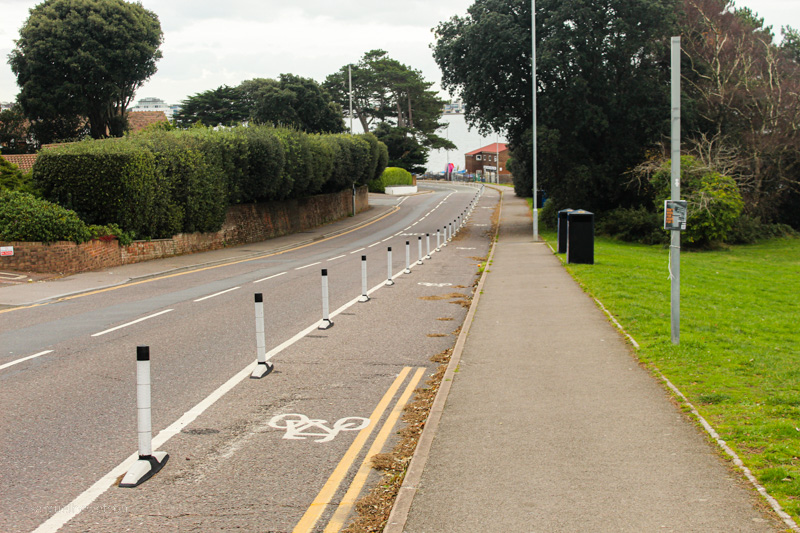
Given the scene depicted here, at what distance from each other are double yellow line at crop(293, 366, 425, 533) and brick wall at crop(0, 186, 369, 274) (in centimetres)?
1598

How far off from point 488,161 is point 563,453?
126m

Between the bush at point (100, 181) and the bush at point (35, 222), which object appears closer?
the bush at point (35, 222)

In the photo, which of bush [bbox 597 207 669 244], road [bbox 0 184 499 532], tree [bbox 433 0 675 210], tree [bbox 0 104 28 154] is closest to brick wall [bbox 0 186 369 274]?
road [bbox 0 184 499 532]

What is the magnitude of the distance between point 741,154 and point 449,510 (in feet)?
135

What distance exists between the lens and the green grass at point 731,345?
5.68m

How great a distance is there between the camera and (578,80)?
3603 centimetres

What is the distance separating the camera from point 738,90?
40.3m

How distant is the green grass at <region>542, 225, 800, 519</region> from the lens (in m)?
5.68

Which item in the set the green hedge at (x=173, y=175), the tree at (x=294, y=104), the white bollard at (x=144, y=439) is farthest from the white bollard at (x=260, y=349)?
the tree at (x=294, y=104)

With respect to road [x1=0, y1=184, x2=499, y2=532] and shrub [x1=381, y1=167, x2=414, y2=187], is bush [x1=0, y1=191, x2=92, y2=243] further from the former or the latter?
shrub [x1=381, y1=167, x2=414, y2=187]

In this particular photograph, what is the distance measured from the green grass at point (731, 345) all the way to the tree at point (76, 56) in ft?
126

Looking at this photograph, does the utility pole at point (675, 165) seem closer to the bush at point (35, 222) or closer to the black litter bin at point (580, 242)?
the black litter bin at point (580, 242)

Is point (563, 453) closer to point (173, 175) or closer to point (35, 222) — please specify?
point (35, 222)

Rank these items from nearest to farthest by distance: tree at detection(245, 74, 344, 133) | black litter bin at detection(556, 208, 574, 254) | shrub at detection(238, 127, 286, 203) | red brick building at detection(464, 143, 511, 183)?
black litter bin at detection(556, 208, 574, 254), shrub at detection(238, 127, 286, 203), tree at detection(245, 74, 344, 133), red brick building at detection(464, 143, 511, 183)
